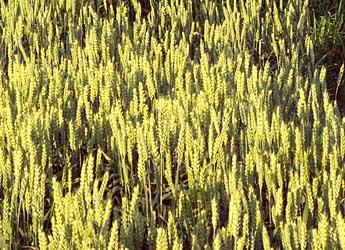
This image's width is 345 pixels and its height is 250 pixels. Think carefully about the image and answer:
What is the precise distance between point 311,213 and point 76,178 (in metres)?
0.64

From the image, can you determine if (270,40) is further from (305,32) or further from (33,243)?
(33,243)

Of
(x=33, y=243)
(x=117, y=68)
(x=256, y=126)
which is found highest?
(x=117, y=68)

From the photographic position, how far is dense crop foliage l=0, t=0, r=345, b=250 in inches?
57.2

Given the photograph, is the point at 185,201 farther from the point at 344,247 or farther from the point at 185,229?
the point at 344,247

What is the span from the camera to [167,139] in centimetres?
177

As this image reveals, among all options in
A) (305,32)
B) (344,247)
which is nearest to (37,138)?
(344,247)

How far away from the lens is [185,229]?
157 cm

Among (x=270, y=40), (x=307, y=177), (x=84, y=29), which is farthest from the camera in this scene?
(x=84, y=29)

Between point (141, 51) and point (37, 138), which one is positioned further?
point (141, 51)

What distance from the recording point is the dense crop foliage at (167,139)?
1.45 meters

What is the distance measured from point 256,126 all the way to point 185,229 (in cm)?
39

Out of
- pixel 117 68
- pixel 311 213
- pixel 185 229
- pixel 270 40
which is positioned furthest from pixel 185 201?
pixel 270 40

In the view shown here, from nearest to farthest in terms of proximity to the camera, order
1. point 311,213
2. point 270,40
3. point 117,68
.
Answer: point 311,213 < point 117,68 < point 270,40

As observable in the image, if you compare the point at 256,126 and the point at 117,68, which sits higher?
the point at 117,68
